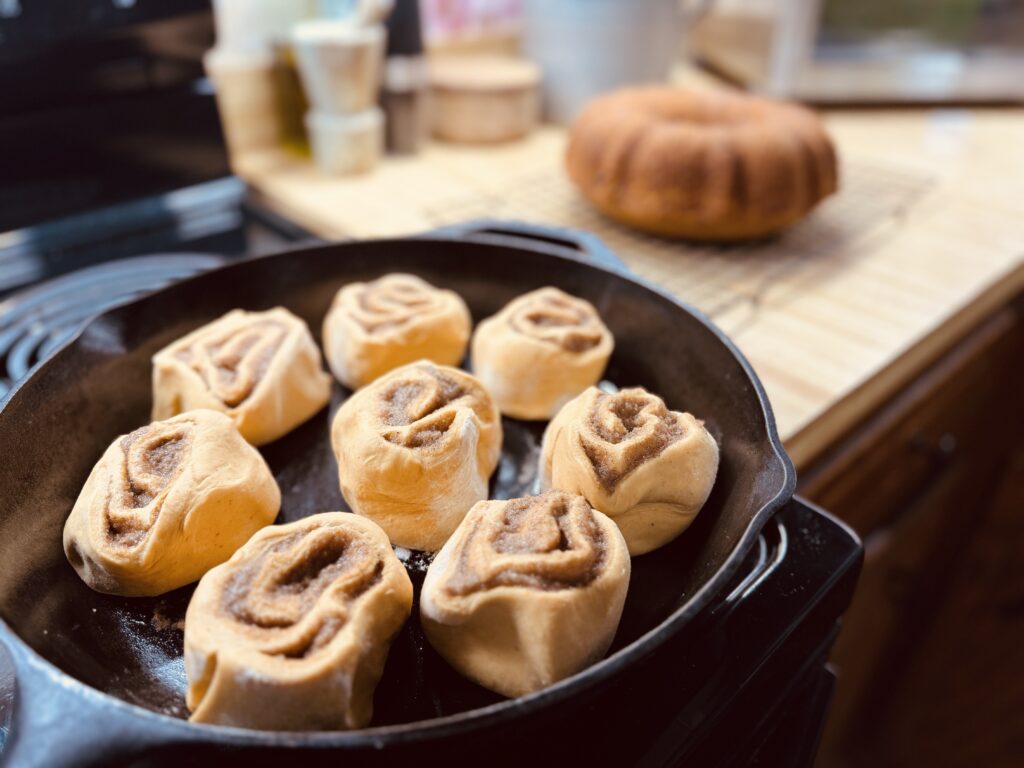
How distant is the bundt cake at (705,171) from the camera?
4.71 ft

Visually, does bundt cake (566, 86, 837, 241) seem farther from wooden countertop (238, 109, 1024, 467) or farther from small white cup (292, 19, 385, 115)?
small white cup (292, 19, 385, 115)

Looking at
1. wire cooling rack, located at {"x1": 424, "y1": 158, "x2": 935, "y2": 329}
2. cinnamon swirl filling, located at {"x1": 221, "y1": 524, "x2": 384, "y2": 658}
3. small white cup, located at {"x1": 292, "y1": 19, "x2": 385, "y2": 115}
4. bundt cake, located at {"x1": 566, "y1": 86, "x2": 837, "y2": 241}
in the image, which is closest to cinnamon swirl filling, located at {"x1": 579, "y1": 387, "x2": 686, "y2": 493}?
cinnamon swirl filling, located at {"x1": 221, "y1": 524, "x2": 384, "y2": 658}

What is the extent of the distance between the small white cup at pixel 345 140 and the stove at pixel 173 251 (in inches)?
7.8

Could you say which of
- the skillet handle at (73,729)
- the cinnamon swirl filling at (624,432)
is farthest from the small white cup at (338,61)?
→ the skillet handle at (73,729)

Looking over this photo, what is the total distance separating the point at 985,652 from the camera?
1.76 m

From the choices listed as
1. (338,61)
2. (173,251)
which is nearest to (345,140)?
(338,61)

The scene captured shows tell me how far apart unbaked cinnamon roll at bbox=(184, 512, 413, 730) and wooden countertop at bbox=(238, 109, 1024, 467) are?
604mm

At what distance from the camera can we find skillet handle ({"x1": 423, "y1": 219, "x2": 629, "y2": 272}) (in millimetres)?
1090

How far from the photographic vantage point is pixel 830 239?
5.09ft

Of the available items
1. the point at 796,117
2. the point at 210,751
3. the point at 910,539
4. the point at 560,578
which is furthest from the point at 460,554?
the point at 796,117

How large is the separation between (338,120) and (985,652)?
6.08 feet

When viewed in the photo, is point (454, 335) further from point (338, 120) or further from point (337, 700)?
point (338, 120)

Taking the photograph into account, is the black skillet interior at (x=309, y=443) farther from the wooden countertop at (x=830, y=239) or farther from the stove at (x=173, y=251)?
the wooden countertop at (x=830, y=239)

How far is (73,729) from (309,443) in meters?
0.52
